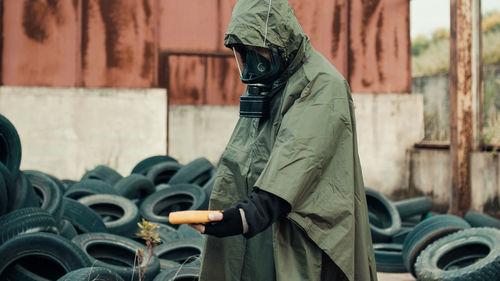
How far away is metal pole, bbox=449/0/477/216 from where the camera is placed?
26.4 ft

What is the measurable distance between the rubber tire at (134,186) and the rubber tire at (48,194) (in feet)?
5.06

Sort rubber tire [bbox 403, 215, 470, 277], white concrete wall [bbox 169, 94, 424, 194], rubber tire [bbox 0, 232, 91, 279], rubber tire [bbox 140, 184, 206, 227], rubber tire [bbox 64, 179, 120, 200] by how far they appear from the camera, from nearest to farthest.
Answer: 1. rubber tire [bbox 0, 232, 91, 279]
2. rubber tire [bbox 403, 215, 470, 277]
3. rubber tire [bbox 64, 179, 120, 200]
4. rubber tire [bbox 140, 184, 206, 227]
5. white concrete wall [bbox 169, 94, 424, 194]

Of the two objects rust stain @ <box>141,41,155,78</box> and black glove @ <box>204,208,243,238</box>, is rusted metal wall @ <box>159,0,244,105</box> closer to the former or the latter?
rust stain @ <box>141,41,155,78</box>

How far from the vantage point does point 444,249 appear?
17.6 ft

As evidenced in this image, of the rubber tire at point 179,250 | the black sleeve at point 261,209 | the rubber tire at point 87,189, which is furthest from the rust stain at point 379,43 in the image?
the black sleeve at point 261,209

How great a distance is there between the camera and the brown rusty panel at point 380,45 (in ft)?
33.4

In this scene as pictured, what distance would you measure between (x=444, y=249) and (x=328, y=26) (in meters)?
5.55

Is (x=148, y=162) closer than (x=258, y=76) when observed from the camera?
No

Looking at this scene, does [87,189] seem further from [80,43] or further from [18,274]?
[80,43]

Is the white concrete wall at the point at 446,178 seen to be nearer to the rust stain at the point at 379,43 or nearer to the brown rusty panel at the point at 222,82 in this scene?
the rust stain at the point at 379,43

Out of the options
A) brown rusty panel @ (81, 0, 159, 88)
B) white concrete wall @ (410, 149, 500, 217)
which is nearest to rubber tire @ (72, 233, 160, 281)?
brown rusty panel @ (81, 0, 159, 88)

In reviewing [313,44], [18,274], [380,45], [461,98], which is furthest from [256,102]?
[380,45]

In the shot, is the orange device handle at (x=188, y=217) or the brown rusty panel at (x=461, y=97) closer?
the orange device handle at (x=188, y=217)

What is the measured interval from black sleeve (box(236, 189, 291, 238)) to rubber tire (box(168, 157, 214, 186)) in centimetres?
608
